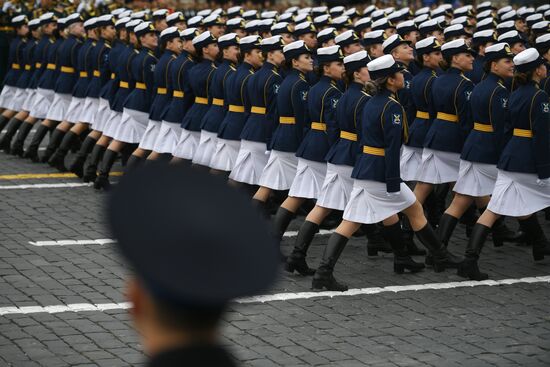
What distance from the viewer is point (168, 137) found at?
42.1 ft

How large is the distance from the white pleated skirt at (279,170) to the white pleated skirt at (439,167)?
1.19m

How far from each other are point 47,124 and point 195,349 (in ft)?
43.2

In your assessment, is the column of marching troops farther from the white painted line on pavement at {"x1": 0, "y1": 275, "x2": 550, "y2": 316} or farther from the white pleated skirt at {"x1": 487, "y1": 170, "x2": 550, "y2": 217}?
the white painted line on pavement at {"x1": 0, "y1": 275, "x2": 550, "y2": 316}

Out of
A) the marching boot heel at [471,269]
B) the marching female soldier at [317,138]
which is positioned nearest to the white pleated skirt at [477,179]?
the marching boot heel at [471,269]

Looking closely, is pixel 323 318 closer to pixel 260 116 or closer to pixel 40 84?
pixel 260 116

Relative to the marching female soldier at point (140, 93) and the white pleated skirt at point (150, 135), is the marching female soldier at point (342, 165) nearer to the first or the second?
the white pleated skirt at point (150, 135)

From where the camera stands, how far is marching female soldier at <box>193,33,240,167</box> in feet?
39.0

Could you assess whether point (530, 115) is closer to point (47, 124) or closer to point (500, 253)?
point (500, 253)

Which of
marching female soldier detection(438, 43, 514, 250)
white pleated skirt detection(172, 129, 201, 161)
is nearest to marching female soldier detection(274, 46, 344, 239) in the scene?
marching female soldier detection(438, 43, 514, 250)

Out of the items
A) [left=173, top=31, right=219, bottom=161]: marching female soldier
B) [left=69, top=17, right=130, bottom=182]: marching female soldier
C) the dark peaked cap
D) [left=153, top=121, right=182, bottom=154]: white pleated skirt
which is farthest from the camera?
[left=69, top=17, right=130, bottom=182]: marching female soldier

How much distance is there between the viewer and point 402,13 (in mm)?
16062

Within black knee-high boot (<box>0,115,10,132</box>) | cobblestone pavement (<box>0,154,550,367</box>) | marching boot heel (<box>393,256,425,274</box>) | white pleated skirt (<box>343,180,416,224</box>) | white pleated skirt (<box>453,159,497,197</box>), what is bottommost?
cobblestone pavement (<box>0,154,550,367</box>)

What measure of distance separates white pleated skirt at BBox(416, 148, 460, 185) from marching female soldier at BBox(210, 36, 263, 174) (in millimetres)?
1898

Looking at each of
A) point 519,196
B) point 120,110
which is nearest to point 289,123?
point 519,196
